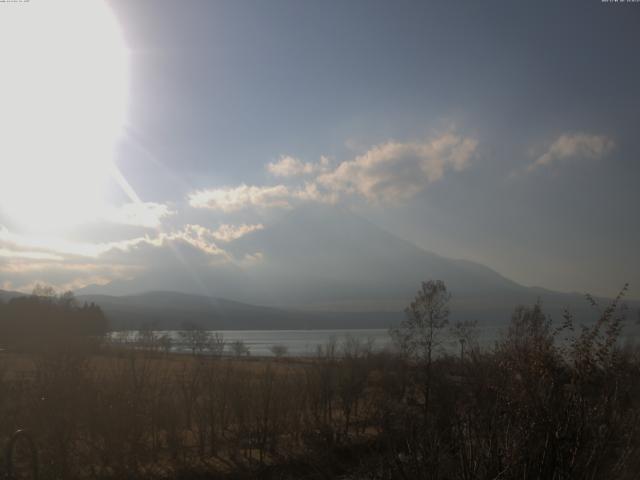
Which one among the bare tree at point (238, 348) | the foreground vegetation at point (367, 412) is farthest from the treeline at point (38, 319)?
the foreground vegetation at point (367, 412)

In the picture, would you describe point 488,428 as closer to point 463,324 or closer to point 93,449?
point 93,449

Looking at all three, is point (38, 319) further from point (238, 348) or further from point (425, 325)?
point (425, 325)

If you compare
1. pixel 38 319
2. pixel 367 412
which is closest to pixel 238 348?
pixel 38 319

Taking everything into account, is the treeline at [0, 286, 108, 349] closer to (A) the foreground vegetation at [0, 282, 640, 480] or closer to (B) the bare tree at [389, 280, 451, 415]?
(A) the foreground vegetation at [0, 282, 640, 480]

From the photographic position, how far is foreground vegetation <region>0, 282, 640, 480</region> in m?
6.16

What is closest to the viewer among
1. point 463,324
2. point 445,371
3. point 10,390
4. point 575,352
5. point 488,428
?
point 488,428

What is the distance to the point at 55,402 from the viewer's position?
17.0m

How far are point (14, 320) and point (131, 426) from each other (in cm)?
5051

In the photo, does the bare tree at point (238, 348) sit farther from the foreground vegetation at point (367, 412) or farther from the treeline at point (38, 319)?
the foreground vegetation at point (367, 412)

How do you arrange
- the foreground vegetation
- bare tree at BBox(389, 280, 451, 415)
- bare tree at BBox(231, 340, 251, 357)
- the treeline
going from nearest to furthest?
the foreground vegetation
bare tree at BBox(389, 280, 451, 415)
the treeline
bare tree at BBox(231, 340, 251, 357)

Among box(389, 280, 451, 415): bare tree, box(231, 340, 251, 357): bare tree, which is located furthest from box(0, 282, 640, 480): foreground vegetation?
box(231, 340, 251, 357): bare tree

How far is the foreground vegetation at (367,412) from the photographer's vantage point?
616cm

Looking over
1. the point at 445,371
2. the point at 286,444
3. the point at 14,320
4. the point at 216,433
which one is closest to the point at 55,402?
the point at 216,433

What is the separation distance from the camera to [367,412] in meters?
28.2
